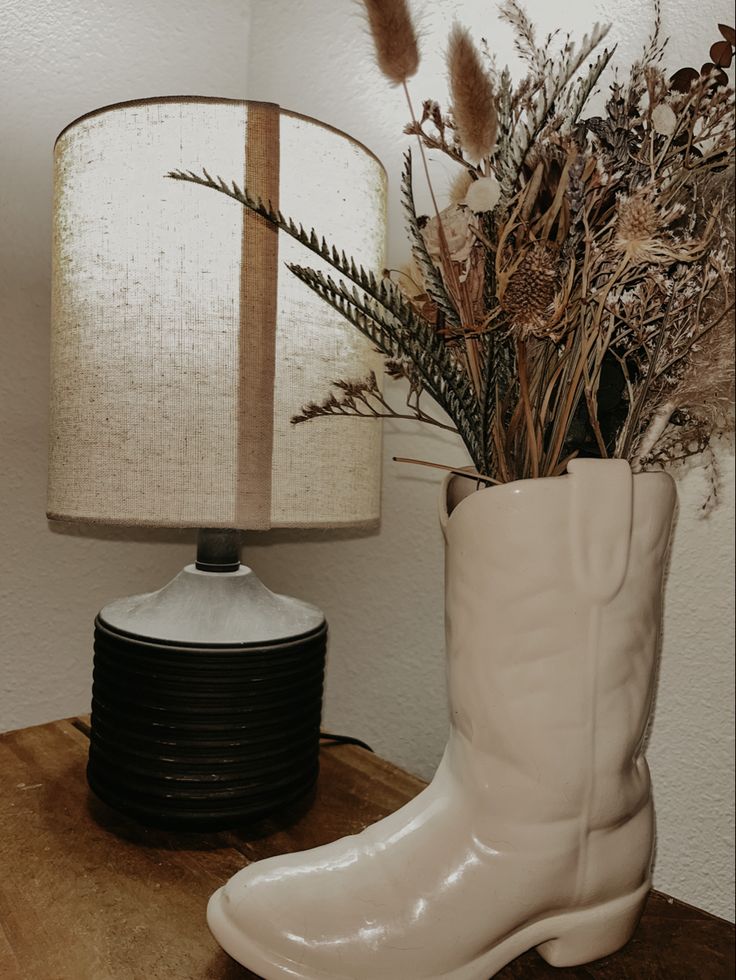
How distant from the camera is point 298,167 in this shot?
2.34 feet

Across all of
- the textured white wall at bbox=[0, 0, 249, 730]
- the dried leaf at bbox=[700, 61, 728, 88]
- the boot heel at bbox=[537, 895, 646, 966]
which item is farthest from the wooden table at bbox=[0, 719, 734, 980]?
the dried leaf at bbox=[700, 61, 728, 88]

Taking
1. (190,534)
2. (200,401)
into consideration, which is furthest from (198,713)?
(190,534)

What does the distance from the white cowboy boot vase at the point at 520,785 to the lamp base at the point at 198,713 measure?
0.19 meters

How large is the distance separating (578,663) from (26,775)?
670 millimetres

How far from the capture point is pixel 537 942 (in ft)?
1.82

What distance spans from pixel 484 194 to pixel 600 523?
9.3 inches

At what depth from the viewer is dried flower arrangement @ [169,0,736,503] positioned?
20.2 inches

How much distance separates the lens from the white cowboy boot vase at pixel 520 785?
20.6 inches

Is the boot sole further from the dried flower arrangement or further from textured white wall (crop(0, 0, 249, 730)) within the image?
textured white wall (crop(0, 0, 249, 730))

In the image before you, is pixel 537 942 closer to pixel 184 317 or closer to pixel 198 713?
pixel 198 713

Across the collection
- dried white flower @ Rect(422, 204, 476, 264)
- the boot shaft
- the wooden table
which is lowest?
the wooden table

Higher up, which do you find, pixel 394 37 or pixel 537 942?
pixel 394 37

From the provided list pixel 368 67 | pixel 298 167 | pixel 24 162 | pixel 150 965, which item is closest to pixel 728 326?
pixel 298 167

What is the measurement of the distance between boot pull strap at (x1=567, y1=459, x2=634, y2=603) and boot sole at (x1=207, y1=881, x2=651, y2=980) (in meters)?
0.24
